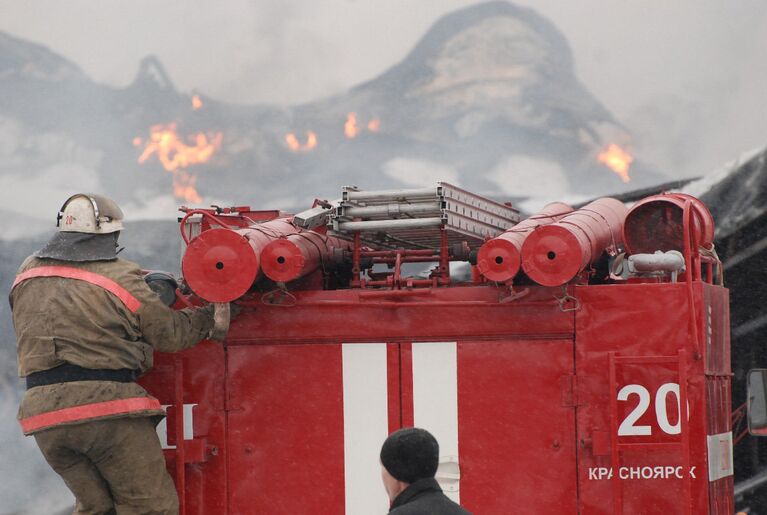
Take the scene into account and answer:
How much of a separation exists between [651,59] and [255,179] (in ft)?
12.4

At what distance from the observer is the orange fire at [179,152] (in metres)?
10.8

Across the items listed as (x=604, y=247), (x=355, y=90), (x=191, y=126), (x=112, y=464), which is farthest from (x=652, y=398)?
(x=191, y=126)

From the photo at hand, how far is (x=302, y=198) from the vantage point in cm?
1077

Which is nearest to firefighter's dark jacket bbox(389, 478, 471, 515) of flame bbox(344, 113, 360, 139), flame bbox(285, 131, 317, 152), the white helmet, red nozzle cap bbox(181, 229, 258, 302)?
red nozzle cap bbox(181, 229, 258, 302)

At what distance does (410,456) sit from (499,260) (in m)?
2.19

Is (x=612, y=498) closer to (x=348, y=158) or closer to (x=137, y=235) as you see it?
(x=348, y=158)

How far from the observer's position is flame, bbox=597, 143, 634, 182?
10062 mm

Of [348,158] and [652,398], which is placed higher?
[348,158]

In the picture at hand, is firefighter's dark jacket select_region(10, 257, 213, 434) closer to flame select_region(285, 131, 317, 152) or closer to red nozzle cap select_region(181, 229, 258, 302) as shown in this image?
red nozzle cap select_region(181, 229, 258, 302)

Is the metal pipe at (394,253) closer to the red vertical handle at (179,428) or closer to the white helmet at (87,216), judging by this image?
the red vertical handle at (179,428)

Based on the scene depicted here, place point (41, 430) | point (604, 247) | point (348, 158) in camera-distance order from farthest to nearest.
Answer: point (348, 158) < point (604, 247) < point (41, 430)

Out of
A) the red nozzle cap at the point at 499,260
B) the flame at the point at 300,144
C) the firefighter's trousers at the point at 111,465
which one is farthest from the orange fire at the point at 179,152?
the red nozzle cap at the point at 499,260

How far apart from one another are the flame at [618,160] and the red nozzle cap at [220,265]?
509 centimetres

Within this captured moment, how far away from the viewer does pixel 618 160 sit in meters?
10.1
